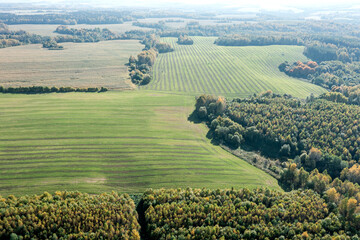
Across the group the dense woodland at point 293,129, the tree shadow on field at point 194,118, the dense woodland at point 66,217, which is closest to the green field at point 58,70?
the tree shadow on field at point 194,118

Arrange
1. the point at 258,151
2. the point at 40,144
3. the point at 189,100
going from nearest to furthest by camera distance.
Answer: the point at 40,144
the point at 258,151
the point at 189,100

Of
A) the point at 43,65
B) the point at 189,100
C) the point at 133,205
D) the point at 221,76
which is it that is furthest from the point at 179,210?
the point at 43,65

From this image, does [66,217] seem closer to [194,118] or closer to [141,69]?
[194,118]

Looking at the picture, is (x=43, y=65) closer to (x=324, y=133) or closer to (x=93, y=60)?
(x=93, y=60)

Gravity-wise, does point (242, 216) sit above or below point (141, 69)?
below

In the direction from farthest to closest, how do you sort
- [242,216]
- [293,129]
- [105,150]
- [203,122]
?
[203,122], [293,129], [105,150], [242,216]

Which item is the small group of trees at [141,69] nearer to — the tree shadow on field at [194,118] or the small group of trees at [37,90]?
the small group of trees at [37,90]

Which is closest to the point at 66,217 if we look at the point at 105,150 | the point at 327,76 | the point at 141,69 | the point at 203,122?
the point at 105,150
